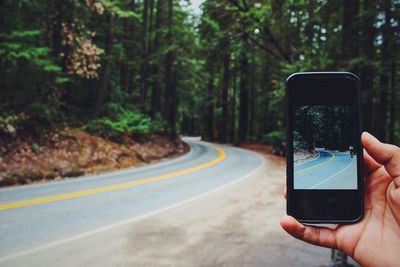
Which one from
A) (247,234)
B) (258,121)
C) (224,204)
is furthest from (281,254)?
(258,121)

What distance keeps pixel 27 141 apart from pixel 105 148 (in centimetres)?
405

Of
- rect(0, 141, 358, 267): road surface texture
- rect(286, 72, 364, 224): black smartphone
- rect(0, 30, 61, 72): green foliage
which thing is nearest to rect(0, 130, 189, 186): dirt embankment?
rect(0, 141, 358, 267): road surface texture

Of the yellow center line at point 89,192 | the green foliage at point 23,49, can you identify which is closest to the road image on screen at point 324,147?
the yellow center line at point 89,192

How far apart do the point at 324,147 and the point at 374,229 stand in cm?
66

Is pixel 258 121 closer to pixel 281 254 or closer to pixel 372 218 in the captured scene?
pixel 281 254

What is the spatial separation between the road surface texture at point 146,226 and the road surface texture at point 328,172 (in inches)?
129

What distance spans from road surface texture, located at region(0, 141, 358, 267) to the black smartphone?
3.23 meters

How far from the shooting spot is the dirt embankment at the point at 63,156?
11180 millimetres

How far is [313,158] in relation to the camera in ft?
7.13

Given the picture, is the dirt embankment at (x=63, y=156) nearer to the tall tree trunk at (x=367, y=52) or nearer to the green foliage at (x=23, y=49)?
the green foliage at (x=23, y=49)

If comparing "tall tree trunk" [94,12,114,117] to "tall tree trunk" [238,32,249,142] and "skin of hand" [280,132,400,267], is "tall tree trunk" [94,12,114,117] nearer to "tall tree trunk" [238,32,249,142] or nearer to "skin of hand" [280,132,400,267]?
"tall tree trunk" [238,32,249,142]

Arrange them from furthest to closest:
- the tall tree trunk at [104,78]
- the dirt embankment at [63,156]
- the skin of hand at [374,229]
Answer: the tall tree trunk at [104,78], the dirt embankment at [63,156], the skin of hand at [374,229]

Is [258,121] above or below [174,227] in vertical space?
above

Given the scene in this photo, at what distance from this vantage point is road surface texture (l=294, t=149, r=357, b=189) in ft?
6.89
